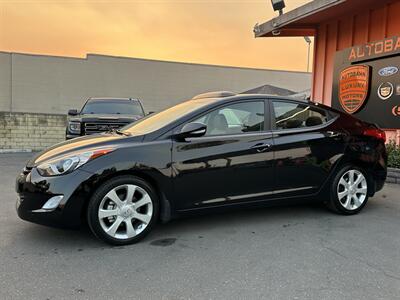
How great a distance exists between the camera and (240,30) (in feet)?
49.2

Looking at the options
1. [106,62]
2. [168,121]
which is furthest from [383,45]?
[106,62]

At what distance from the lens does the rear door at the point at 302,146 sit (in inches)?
171

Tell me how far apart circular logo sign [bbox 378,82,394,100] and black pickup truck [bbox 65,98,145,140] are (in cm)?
519

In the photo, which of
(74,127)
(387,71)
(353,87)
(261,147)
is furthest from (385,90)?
(74,127)

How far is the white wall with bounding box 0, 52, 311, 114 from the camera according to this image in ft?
54.9

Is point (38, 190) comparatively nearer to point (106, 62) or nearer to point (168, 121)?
point (168, 121)

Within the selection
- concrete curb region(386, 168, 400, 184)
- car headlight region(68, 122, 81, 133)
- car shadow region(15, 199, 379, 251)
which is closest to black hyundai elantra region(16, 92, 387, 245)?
car shadow region(15, 199, 379, 251)

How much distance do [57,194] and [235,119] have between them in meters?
2.00

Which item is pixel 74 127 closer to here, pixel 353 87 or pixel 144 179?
pixel 144 179

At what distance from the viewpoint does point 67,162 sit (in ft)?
11.6

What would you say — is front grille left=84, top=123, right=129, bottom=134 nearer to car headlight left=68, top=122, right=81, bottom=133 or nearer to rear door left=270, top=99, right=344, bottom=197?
car headlight left=68, top=122, right=81, bottom=133

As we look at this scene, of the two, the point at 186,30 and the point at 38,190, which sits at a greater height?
the point at 186,30

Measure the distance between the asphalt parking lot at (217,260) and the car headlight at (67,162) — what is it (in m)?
0.74

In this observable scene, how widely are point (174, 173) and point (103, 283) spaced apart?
1.28 metres
